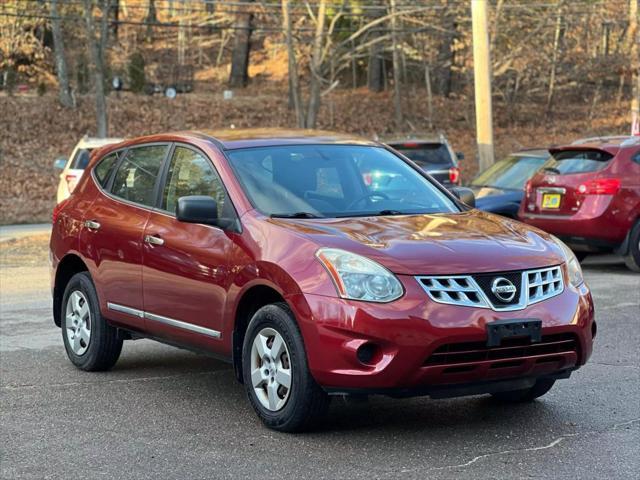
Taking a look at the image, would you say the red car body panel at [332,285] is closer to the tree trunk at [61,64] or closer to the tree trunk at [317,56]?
the tree trunk at [317,56]

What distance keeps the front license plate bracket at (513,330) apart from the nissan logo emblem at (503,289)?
141mm

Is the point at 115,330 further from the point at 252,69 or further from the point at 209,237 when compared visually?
the point at 252,69

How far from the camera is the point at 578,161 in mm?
13766

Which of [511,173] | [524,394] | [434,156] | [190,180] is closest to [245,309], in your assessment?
[190,180]

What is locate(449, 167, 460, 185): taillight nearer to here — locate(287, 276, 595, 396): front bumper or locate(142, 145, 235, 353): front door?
locate(142, 145, 235, 353): front door

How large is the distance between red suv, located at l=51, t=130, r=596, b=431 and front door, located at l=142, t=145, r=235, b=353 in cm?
1

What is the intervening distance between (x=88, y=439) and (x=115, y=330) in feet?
6.16

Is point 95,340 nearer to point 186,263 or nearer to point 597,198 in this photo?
point 186,263

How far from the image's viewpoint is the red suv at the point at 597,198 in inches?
522

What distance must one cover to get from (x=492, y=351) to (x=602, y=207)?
8.19 metres

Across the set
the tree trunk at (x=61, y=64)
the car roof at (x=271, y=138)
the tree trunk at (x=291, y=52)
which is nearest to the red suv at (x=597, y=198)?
the car roof at (x=271, y=138)

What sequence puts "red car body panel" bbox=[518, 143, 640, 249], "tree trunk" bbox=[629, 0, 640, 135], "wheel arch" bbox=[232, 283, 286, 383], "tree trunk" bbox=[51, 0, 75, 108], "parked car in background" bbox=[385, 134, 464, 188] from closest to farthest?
"wheel arch" bbox=[232, 283, 286, 383] < "red car body panel" bbox=[518, 143, 640, 249] < "parked car in background" bbox=[385, 134, 464, 188] < "tree trunk" bbox=[629, 0, 640, 135] < "tree trunk" bbox=[51, 0, 75, 108]

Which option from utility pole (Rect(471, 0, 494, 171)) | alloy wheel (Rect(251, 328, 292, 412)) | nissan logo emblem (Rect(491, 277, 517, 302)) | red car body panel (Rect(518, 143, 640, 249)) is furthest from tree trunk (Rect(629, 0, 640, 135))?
alloy wheel (Rect(251, 328, 292, 412))

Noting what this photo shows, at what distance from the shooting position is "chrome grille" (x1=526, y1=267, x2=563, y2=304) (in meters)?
5.74
